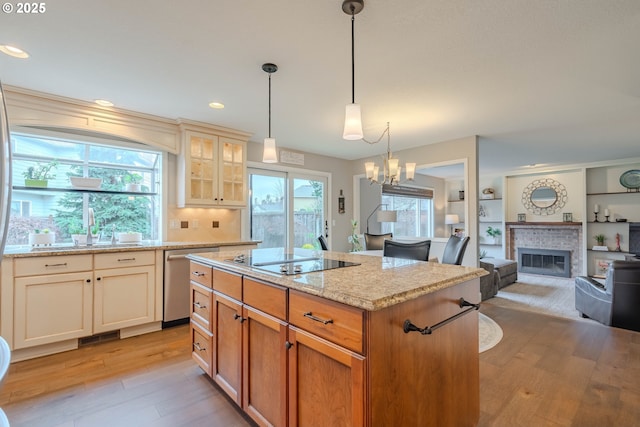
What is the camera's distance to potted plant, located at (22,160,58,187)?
306 cm

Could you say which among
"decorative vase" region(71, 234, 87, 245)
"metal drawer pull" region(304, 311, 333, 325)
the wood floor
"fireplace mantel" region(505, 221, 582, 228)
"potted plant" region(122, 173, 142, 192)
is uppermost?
"potted plant" region(122, 173, 142, 192)

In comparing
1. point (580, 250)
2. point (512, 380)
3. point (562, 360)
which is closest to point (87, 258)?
point (512, 380)

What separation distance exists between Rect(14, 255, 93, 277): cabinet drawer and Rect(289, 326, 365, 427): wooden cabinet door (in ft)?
8.13

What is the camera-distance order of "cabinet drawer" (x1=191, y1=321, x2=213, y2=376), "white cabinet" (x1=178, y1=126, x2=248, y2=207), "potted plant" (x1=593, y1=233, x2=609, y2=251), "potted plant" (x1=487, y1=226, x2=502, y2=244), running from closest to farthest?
"cabinet drawer" (x1=191, y1=321, x2=213, y2=376) < "white cabinet" (x1=178, y1=126, x2=248, y2=207) < "potted plant" (x1=593, y1=233, x2=609, y2=251) < "potted plant" (x1=487, y1=226, x2=502, y2=244)

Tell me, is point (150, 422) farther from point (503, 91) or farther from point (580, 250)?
point (580, 250)

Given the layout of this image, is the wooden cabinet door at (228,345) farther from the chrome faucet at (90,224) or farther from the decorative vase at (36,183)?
the decorative vase at (36,183)

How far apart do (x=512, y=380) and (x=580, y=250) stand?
5.86 metres

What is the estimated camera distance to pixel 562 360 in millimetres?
2590

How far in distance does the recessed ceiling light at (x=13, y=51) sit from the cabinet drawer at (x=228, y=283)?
2121 millimetres

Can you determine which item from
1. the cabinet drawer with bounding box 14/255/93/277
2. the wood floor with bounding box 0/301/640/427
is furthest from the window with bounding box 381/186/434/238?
the cabinet drawer with bounding box 14/255/93/277

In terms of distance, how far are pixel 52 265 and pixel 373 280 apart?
2.87 metres

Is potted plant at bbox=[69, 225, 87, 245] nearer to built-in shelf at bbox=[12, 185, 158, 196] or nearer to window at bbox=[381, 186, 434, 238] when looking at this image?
built-in shelf at bbox=[12, 185, 158, 196]

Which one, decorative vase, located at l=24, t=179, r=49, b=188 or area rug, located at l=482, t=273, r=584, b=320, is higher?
decorative vase, located at l=24, t=179, r=49, b=188

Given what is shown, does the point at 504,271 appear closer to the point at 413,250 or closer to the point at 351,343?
the point at 413,250
